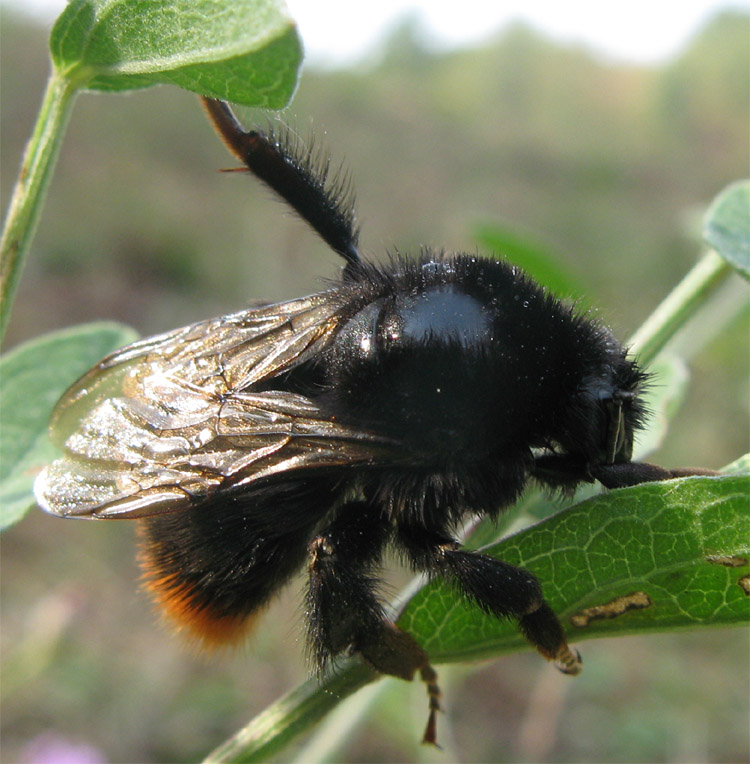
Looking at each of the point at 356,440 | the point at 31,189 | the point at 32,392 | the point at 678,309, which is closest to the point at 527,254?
the point at 678,309

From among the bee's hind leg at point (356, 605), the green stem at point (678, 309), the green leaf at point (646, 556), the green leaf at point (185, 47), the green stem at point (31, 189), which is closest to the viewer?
the green leaf at point (185, 47)

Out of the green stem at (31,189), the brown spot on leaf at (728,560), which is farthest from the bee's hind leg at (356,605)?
the green stem at (31,189)

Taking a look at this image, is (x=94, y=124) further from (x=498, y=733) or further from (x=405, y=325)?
(x=405, y=325)

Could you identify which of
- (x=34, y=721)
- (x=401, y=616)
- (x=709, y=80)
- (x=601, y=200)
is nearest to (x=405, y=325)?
(x=401, y=616)

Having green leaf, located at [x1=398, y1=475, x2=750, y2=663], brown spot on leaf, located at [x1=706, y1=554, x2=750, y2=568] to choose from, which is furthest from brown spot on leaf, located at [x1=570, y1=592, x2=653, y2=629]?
brown spot on leaf, located at [x1=706, y1=554, x2=750, y2=568]

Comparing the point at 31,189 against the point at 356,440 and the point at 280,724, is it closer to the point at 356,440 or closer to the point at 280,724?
the point at 356,440

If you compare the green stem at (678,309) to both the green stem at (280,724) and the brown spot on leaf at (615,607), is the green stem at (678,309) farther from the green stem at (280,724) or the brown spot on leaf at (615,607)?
the green stem at (280,724)

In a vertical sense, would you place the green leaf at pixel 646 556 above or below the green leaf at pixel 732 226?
below
